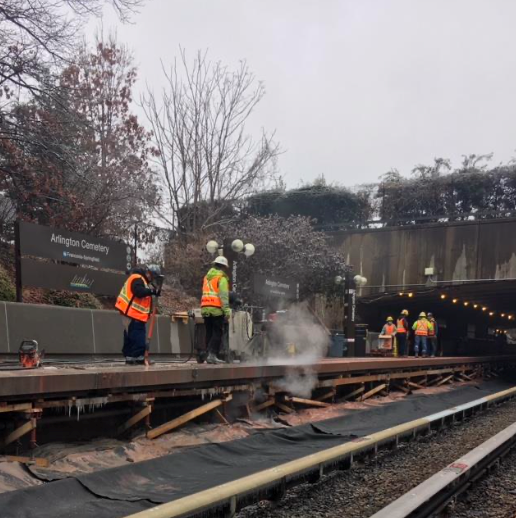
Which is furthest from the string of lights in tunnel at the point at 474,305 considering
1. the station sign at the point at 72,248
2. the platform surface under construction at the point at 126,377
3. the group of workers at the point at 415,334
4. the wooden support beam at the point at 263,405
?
the wooden support beam at the point at 263,405

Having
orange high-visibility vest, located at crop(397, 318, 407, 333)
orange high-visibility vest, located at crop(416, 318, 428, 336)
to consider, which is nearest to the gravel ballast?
orange high-visibility vest, located at crop(416, 318, 428, 336)

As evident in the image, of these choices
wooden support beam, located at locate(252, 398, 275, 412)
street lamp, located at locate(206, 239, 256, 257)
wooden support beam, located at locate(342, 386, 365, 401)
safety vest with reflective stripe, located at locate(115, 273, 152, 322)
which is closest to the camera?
safety vest with reflective stripe, located at locate(115, 273, 152, 322)

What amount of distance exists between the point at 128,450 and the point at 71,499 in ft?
5.81

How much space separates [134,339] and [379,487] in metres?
3.57

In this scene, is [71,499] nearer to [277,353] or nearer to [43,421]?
[43,421]

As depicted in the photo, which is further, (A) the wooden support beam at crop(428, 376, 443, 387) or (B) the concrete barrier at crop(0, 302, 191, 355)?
(A) the wooden support beam at crop(428, 376, 443, 387)

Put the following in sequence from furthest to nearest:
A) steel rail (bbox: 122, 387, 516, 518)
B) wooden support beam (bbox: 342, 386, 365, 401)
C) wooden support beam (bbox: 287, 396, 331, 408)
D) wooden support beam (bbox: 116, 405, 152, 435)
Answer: wooden support beam (bbox: 342, 386, 365, 401) → wooden support beam (bbox: 287, 396, 331, 408) → wooden support beam (bbox: 116, 405, 152, 435) → steel rail (bbox: 122, 387, 516, 518)

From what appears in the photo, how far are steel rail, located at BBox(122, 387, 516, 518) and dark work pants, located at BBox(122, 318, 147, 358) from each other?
277 centimetres

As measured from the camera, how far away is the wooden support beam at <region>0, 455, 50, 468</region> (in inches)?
199

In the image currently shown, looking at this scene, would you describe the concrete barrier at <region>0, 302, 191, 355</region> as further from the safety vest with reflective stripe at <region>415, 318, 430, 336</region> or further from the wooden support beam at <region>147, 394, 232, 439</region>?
the safety vest with reflective stripe at <region>415, 318, 430, 336</region>

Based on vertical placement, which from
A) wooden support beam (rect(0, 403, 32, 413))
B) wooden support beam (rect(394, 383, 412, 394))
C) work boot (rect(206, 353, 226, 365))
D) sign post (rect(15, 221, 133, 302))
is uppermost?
sign post (rect(15, 221, 133, 302))

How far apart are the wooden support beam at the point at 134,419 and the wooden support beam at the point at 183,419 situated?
27 centimetres

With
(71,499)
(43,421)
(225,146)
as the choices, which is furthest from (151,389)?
(225,146)

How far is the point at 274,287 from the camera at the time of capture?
1692cm
